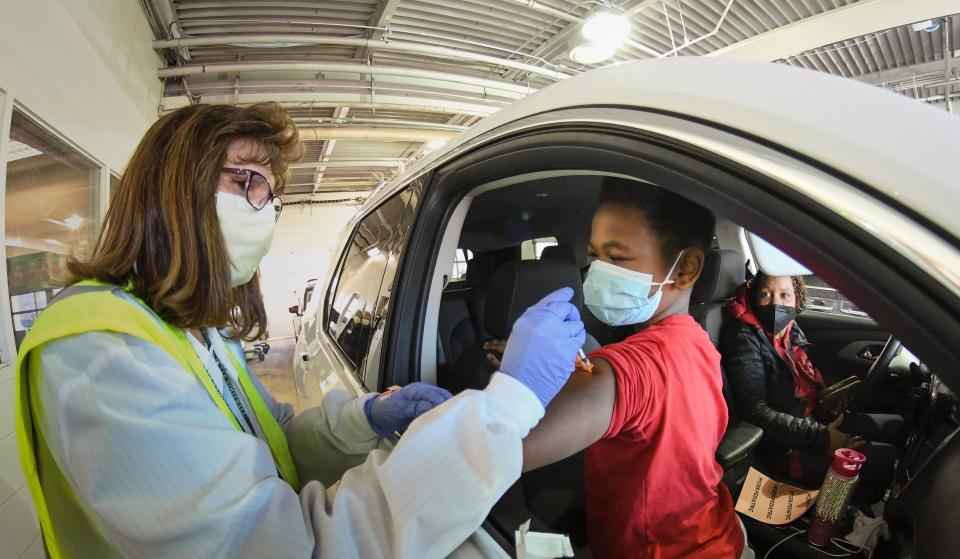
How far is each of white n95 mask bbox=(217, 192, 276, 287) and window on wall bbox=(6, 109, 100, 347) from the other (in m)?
1.72

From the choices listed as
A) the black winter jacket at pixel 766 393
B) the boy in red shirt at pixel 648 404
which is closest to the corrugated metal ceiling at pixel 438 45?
the black winter jacket at pixel 766 393

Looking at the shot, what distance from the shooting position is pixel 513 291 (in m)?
1.51

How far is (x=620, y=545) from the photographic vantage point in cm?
101

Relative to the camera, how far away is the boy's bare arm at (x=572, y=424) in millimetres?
838

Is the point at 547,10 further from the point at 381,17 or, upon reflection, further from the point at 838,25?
the point at 838,25

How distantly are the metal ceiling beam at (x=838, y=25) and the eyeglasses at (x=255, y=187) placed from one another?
374 centimetres

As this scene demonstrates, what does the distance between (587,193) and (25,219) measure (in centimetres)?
320

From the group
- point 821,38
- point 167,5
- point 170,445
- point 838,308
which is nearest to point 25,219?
point 167,5

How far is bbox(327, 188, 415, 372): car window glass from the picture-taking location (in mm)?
1630

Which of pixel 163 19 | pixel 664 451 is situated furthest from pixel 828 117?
pixel 163 19

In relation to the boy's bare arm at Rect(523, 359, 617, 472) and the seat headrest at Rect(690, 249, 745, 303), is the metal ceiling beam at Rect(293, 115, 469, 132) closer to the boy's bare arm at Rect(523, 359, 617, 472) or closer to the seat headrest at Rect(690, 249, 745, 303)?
the seat headrest at Rect(690, 249, 745, 303)

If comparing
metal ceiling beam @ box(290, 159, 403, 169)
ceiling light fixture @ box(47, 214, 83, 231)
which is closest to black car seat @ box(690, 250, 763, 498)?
ceiling light fixture @ box(47, 214, 83, 231)

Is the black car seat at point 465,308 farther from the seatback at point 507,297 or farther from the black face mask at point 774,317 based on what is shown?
the black face mask at point 774,317

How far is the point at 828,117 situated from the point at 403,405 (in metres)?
1.01
